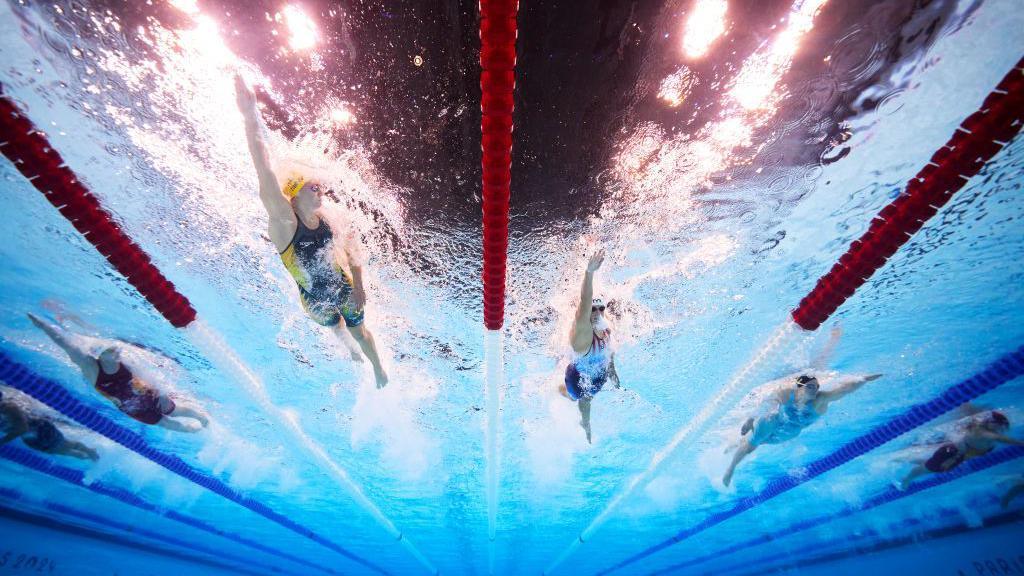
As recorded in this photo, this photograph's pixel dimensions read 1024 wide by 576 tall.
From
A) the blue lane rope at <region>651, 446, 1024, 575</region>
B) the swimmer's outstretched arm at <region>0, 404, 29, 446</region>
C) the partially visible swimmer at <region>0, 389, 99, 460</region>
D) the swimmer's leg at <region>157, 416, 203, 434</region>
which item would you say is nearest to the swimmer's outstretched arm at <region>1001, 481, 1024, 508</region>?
the blue lane rope at <region>651, 446, 1024, 575</region>

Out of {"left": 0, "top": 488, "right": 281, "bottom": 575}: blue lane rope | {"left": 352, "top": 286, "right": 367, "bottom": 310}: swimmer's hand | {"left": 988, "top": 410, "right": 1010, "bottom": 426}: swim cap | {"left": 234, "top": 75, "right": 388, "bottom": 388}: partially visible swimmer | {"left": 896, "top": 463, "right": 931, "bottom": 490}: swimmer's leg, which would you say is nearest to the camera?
{"left": 234, "top": 75, "right": 388, "bottom": 388}: partially visible swimmer

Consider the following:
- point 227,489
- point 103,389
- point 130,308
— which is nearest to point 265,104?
point 130,308

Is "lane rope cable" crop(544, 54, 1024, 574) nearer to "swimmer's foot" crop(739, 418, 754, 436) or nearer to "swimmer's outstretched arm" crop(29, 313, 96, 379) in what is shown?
"swimmer's foot" crop(739, 418, 754, 436)

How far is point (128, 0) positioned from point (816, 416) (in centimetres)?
775

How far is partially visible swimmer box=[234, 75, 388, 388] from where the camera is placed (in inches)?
90.7

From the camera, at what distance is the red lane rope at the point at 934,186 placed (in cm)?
182

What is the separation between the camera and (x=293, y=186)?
8.78 ft

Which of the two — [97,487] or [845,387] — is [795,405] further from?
[97,487]

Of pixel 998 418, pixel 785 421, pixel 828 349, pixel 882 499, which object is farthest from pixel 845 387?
pixel 882 499

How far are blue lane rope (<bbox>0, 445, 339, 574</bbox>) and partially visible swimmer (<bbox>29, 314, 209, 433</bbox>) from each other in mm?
3024

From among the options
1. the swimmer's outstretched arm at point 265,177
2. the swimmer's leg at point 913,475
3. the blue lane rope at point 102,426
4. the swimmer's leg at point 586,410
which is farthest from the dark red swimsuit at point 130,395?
the swimmer's leg at point 913,475

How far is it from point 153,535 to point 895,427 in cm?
1576

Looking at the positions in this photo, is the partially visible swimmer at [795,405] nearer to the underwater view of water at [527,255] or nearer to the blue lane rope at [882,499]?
the underwater view of water at [527,255]

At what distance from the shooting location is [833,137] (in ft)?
8.04
